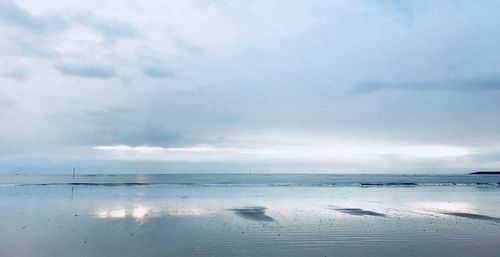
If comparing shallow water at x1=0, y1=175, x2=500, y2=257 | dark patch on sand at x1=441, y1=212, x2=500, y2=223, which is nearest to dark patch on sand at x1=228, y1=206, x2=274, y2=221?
shallow water at x1=0, y1=175, x2=500, y2=257

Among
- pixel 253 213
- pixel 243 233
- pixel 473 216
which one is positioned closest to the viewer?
pixel 243 233

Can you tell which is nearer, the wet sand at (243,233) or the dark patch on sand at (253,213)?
the wet sand at (243,233)

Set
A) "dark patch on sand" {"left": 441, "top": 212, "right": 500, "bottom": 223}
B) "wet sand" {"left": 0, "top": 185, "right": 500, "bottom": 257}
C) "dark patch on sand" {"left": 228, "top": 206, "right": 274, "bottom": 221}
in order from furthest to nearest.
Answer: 1. "dark patch on sand" {"left": 441, "top": 212, "right": 500, "bottom": 223}
2. "dark patch on sand" {"left": 228, "top": 206, "right": 274, "bottom": 221}
3. "wet sand" {"left": 0, "top": 185, "right": 500, "bottom": 257}

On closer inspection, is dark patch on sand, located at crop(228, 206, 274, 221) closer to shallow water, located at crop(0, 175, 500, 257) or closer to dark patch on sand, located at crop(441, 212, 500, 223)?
shallow water, located at crop(0, 175, 500, 257)

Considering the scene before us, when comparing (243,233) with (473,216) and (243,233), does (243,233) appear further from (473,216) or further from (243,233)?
(473,216)

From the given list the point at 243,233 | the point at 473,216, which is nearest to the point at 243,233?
the point at 243,233

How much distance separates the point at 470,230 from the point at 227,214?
53.3ft

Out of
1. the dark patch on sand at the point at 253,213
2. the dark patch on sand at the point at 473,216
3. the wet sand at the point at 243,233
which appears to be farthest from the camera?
the dark patch on sand at the point at 473,216

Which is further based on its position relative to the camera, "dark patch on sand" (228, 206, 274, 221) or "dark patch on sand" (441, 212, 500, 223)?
"dark patch on sand" (441, 212, 500, 223)

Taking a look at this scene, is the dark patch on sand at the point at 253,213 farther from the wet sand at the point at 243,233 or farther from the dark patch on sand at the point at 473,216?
the dark patch on sand at the point at 473,216

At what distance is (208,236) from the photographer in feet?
71.4

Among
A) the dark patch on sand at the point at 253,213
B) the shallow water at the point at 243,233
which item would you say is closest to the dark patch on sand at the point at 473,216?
the shallow water at the point at 243,233

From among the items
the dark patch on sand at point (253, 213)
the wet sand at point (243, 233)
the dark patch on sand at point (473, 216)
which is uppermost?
the wet sand at point (243, 233)

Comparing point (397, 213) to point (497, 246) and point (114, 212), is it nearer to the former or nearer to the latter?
point (497, 246)
